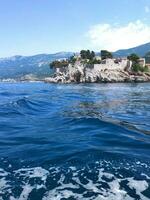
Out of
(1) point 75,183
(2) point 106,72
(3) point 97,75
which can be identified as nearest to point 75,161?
(1) point 75,183

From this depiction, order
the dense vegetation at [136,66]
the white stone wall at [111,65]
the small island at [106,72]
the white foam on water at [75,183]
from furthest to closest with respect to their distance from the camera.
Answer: the dense vegetation at [136,66], the white stone wall at [111,65], the small island at [106,72], the white foam on water at [75,183]

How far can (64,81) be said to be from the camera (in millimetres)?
139875

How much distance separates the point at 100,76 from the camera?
129m

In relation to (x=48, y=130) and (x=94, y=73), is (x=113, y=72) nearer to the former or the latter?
(x=94, y=73)

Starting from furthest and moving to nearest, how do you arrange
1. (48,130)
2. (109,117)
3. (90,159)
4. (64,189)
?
(109,117) → (48,130) → (90,159) → (64,189)

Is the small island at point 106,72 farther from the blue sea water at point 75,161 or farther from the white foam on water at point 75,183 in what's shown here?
the white foam on water at point 75,183

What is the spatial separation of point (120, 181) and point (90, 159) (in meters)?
2.53

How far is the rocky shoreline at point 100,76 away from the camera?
128875 millimetres

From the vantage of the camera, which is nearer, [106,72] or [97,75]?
[97,75]

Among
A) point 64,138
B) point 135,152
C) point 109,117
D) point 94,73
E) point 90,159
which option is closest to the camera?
point 90,159

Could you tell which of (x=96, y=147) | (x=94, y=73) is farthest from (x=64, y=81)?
(x=96, y=147)

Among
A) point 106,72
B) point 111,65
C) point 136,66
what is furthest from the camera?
point 136,66

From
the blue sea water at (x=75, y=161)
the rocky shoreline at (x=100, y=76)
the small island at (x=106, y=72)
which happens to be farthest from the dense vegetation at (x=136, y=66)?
the blue sea water at (x=75, y=161)

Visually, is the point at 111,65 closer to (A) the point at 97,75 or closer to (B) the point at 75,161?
(A) the point at 97,75
